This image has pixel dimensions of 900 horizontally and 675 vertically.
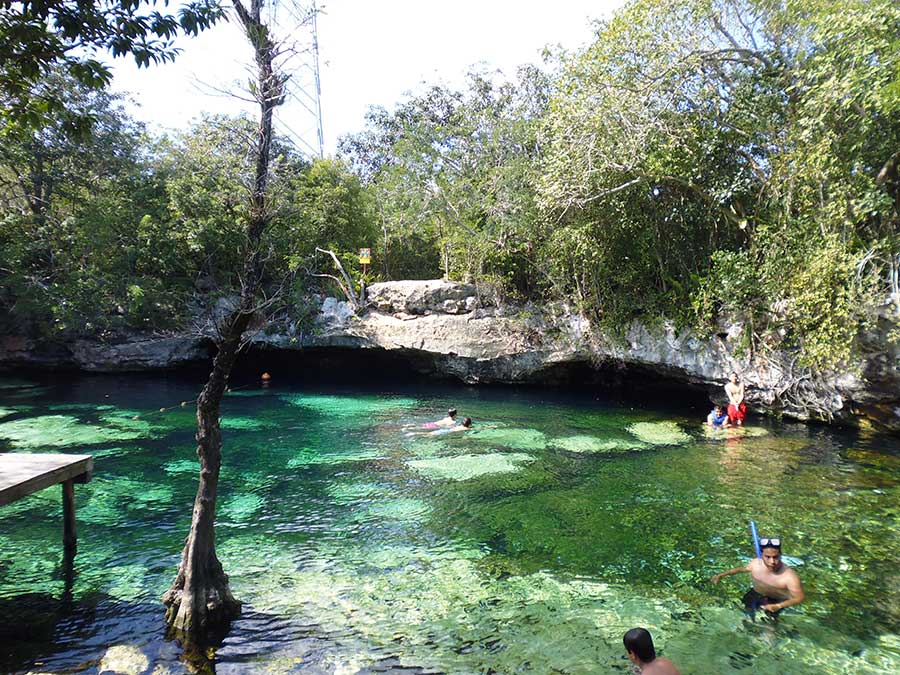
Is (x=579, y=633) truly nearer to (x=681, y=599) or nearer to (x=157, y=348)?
(x=681, y=599)

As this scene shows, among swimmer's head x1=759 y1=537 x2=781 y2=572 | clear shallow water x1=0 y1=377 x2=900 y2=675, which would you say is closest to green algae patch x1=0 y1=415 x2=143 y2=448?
clear shallow water x1=0 y1=377 x2=900 y2=675

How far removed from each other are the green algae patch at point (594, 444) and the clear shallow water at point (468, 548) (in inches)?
3.4

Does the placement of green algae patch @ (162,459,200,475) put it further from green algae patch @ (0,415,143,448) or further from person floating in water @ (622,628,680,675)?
person floating in water @ (622,628,680,675)

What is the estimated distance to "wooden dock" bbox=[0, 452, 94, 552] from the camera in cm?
604

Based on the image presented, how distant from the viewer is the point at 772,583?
5.67 meters

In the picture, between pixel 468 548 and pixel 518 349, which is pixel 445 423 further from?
pixel 468 548

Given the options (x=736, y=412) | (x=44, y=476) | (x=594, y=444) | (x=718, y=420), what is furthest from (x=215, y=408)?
(x=736, y=412)

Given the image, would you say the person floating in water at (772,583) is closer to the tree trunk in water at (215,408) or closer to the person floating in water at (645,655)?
the person floating in water at (645,655)

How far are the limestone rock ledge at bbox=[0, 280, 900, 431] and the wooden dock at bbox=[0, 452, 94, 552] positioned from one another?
6494 mm

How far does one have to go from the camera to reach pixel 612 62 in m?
14.2

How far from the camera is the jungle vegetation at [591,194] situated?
446 inches

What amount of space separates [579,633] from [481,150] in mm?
18241

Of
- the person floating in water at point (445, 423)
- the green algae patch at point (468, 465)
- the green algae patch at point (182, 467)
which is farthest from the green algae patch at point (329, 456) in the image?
the person floating in water at point (445, 423)

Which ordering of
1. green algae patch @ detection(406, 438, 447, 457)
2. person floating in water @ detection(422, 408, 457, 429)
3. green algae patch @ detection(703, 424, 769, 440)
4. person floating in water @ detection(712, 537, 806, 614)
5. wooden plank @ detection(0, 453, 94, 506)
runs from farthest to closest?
person floating in water @ detection(422, 408, 457, 429) < green algae patch @ detection(703, 424, 769, 440) < green algae patch @ detection(406, 438, 447, 457) < wooden plank @ detection(0, 453, 94, 506) < person floating in water @ detection(712, 537, 806, 614)
